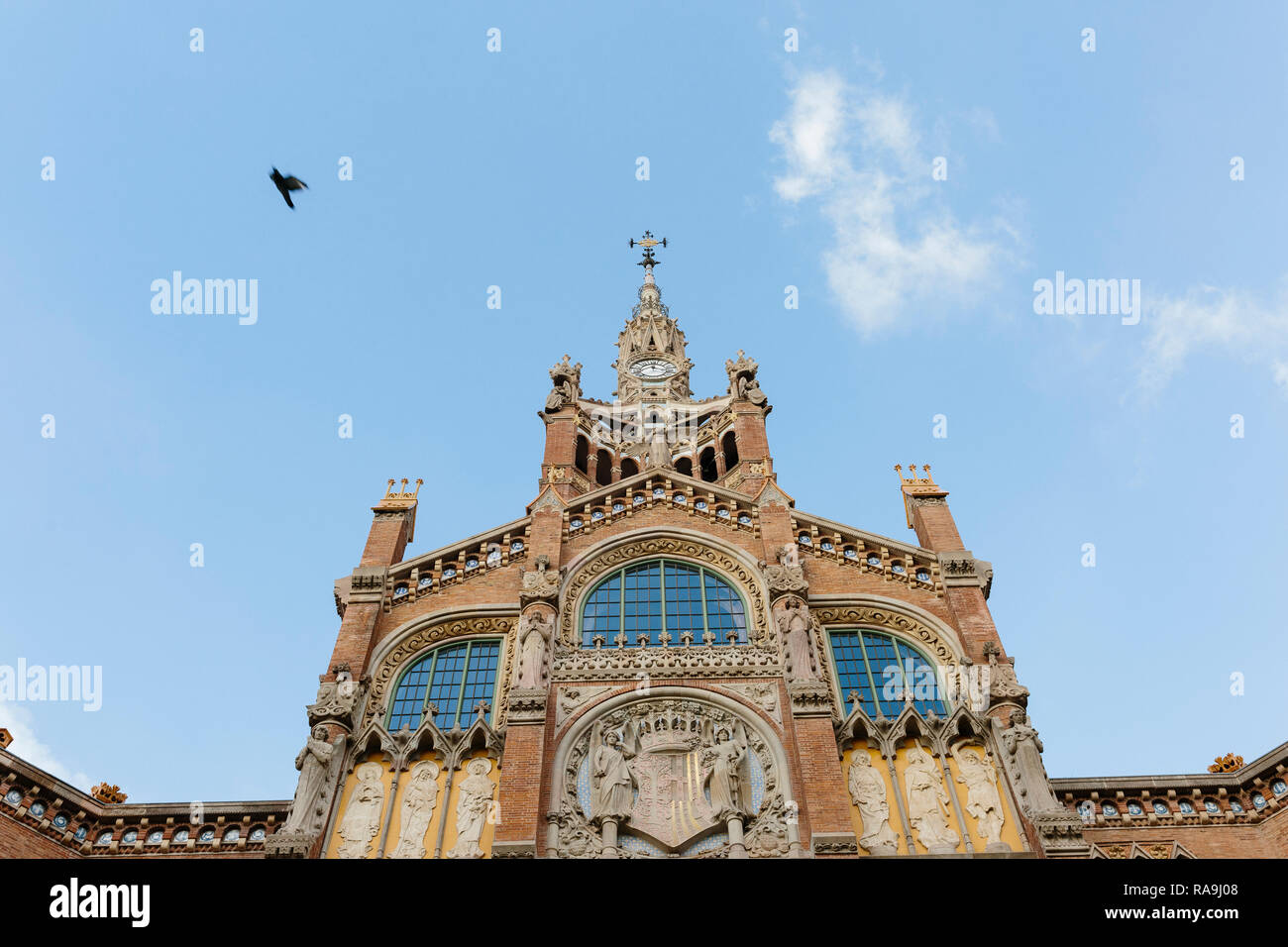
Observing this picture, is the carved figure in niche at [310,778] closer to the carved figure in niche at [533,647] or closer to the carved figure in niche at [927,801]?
the carved figure in niche at [533,647]

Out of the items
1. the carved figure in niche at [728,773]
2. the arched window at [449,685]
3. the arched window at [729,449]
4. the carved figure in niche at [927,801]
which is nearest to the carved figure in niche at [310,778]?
the arched window at [449,685]

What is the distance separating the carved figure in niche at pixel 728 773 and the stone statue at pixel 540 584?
5.26 metres

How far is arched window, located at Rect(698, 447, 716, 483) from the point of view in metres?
40.4

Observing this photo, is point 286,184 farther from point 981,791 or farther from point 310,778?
point 981,791

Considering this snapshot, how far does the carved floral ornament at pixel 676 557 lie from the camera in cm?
2500

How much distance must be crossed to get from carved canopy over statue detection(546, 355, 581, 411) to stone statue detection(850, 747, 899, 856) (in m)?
15.9

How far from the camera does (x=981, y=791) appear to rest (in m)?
21.7

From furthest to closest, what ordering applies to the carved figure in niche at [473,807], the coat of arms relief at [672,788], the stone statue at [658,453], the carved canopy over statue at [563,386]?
the stone statue at [658,453]
the carved canopy over statue at [563,386]
the carved figure in niche at [473,807]
the coat of arms relief at [672,788]

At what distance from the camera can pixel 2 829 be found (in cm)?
2164

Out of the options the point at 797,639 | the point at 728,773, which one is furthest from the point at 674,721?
the point at 797,639

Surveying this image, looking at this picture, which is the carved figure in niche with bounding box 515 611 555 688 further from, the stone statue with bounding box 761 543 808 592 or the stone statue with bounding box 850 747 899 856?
the stone statue with bounding box 850 747 899 856

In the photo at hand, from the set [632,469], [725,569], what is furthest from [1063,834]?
[632,469]

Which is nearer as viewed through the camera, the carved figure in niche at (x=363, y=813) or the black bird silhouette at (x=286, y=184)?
the black bird silhouette at (x=286, y=184)
